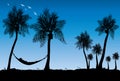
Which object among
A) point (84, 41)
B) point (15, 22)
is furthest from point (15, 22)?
point (84, 41)

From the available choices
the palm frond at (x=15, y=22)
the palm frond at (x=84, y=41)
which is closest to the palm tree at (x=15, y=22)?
the palm frond at (x=15, y=22)

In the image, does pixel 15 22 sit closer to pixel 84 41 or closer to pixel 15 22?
pixel 15 22

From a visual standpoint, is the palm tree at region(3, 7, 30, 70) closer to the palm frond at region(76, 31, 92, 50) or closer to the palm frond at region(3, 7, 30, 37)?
the palm frond at region(3, 7, 30, 37)
